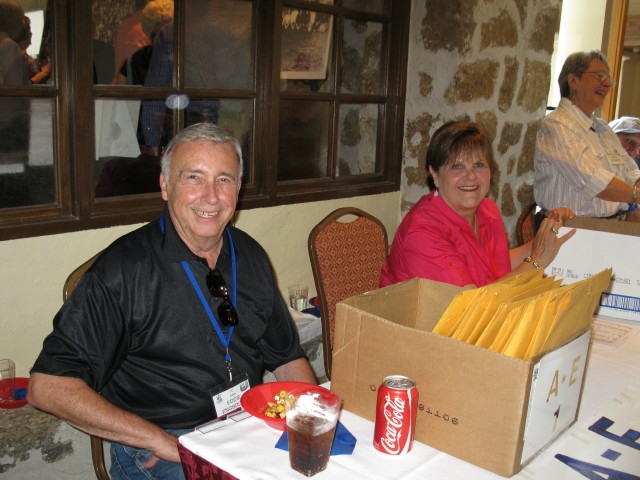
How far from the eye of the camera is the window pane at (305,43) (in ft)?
8.67

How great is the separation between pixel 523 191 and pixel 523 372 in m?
2.78

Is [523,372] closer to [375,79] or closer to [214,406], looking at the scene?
[214,406]

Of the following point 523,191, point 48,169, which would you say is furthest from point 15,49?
point 523,191

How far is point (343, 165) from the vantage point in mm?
3041

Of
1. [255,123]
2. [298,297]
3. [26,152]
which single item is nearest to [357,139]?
[255,123]

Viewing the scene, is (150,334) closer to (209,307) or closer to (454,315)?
(209,307)

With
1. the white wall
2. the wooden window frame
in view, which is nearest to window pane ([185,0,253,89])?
the wooden window frame

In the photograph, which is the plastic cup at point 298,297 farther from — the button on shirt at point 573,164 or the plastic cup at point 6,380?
the button on shirt at point 573,164

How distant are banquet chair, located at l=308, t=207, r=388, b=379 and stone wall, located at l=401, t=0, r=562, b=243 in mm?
719

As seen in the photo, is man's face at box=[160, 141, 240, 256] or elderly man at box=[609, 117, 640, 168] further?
elderly man at box=[609, 117, 640, 168]

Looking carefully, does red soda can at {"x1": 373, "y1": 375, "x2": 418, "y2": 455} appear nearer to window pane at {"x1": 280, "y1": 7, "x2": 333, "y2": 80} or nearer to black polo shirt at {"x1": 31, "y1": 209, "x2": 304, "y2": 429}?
black polo shirt at {"x1": 31, "y1": 209, "x2": 304, "y2": 429}

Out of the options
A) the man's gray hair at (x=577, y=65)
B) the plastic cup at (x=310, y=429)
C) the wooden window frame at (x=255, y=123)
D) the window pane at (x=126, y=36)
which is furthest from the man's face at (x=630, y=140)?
the plastic cup at (x=310, y=429)

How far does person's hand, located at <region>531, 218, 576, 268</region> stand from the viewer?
2047mm

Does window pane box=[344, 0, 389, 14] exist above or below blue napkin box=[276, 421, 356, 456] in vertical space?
above
